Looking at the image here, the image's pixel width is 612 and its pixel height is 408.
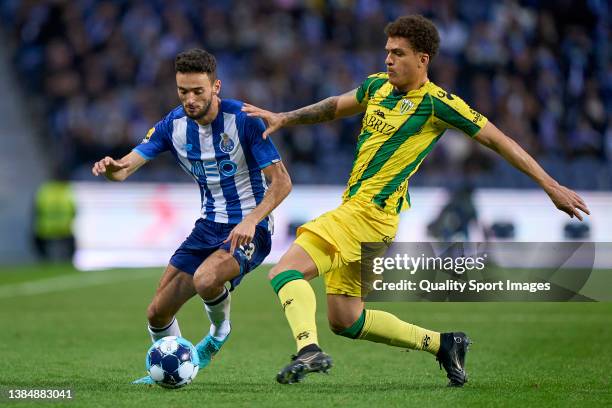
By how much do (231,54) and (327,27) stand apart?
77.1 inches

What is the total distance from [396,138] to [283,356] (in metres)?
2.71

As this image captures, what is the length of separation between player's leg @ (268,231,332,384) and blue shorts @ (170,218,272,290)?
2.16 feet

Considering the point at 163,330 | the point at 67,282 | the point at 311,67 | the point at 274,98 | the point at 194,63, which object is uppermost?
the point at 194,63

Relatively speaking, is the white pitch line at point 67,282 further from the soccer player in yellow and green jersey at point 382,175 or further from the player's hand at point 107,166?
the soccer player in yellow and green jersey at point 382,175

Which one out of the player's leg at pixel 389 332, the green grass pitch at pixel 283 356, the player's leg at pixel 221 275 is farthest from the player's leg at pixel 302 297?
the player's leg at pixel 221 275

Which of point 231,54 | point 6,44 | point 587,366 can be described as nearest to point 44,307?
point 587,366

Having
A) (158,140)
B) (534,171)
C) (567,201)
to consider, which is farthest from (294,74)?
(567,201)

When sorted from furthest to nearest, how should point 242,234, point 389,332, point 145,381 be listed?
1. point 145,381
2. point 389,332
3. point 242,234

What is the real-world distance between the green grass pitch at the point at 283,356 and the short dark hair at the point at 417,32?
1997mm

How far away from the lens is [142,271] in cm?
1752

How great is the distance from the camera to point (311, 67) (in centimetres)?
2022

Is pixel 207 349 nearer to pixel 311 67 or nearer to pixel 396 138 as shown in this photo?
pixel 396 138

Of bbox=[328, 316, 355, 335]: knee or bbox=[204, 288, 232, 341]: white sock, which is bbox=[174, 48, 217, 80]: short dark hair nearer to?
bbox=[204, 288, 232, 341]: white sock

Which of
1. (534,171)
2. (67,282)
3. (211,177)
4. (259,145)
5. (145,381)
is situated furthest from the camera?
(67,282)
